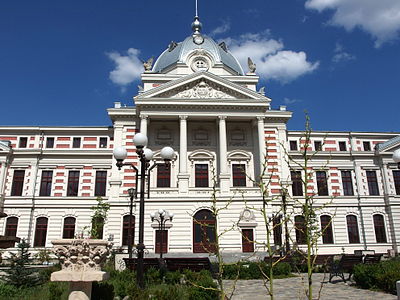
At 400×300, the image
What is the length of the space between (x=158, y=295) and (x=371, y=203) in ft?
110

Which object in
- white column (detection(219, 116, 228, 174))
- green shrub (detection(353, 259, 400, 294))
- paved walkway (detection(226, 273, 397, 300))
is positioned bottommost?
paved walkway (detection(226, 273, 397, 300))

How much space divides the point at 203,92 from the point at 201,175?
808cm

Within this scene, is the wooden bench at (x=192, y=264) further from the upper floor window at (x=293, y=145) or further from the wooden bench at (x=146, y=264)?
the upper floor window at (x=293, y=145)

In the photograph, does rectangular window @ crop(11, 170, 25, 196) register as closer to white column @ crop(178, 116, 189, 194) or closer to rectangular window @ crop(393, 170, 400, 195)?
white column @ crop(178, 116, 189, 194)

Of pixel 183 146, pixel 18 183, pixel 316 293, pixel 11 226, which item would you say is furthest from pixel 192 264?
pixel 18 183

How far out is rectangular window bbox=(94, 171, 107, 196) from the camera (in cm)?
3616

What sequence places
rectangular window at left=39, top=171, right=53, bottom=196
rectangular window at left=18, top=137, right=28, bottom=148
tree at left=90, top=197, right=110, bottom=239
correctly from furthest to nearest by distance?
1. rectangular window at left=18, top=137, right=28, bottom=148
2. rectangular window at left=39, top=171, right=53, bottom=196
3. tree at left=90, top=197, right=110, bottom=239

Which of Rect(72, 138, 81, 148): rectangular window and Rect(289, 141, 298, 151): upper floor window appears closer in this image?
Rect(72, 138, 81, 148): rectangular window

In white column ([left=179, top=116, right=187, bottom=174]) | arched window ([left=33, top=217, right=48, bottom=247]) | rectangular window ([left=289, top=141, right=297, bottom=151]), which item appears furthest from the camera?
rectangular window ([left=289, top=141, right=297, bottom=151])

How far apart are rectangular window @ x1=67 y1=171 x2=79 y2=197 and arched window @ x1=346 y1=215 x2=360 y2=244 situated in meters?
28.4

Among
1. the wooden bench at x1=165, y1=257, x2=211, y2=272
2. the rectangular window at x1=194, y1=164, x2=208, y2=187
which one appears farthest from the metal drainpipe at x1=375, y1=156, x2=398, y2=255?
the wooden bench at x1=165, y1=257, x2=211, y2=272

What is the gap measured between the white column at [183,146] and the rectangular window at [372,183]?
20.5 m

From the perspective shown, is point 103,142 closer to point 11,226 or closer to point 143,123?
point 143,123

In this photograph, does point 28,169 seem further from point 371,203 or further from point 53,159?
point 371,203
